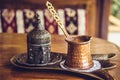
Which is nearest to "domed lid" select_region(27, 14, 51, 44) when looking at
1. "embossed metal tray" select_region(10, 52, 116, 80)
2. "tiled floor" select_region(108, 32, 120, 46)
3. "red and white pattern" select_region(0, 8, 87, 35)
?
"embossed metal tray" select_region(10, 52, 116, 80)

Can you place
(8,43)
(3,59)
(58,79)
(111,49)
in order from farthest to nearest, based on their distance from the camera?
(8,43)
(111,49)
(3,59)
(58,79)

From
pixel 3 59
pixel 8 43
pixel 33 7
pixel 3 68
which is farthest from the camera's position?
pixel 33 7

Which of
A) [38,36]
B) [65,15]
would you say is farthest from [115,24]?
[38,36]

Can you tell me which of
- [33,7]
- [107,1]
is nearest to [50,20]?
[33,7]

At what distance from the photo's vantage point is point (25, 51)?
5.01ft

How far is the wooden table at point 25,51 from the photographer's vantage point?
1.22 m

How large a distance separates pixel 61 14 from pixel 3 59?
1.07m

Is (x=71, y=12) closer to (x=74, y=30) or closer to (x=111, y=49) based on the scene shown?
(x=74, y=30)

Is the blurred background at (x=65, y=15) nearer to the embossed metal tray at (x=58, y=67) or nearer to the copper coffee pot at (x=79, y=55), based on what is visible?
the embossed metal tray at (x=58, y=67)

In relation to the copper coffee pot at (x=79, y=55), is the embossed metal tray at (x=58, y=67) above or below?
below

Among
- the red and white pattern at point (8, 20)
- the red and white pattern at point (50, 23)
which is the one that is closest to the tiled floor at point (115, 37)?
the red and white pattern at point (50, 23)

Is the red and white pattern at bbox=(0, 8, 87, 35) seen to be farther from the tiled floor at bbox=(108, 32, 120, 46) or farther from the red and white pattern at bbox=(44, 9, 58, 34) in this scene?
the tiled floor at bbox=(108, 32, 120, 46)

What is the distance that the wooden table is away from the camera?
1.22m

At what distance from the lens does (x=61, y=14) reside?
7.94 ft
